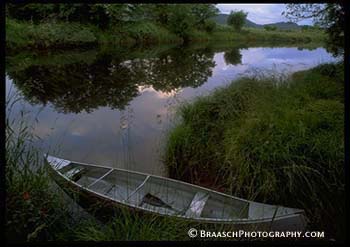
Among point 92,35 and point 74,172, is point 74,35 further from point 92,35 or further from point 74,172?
point 74,172

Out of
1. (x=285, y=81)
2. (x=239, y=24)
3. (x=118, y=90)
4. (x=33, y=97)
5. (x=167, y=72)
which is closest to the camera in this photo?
(x=285, y=81)

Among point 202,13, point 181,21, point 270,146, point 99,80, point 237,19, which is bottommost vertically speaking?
point 270,146

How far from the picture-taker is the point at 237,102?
571 cm

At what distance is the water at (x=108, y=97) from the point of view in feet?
18.7

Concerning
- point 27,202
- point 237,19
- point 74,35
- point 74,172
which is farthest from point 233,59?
point 237,19

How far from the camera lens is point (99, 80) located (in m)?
12.5

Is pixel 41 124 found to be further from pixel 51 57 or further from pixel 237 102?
pixel 51 57

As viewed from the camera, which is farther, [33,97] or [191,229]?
[33,97]

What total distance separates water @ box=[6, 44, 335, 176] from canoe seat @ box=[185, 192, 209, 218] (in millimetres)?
1184

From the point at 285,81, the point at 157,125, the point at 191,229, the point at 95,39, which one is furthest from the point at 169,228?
the point at 95,39

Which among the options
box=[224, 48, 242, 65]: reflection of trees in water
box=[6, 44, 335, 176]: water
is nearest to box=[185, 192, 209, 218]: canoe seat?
box=[6, 44, 335, 176]: water

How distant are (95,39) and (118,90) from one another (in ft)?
41.8

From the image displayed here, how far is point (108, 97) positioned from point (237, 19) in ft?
118

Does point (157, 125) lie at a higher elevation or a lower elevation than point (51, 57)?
lower
